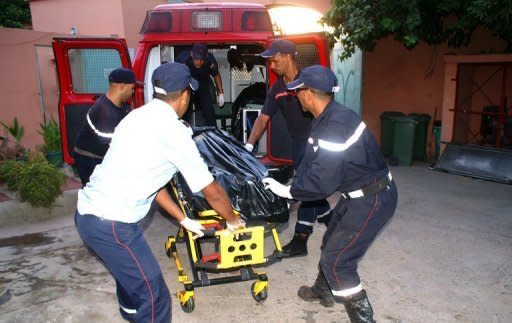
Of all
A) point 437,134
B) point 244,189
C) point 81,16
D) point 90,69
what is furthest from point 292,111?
point 81,16

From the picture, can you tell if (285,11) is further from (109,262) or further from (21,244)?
(109,262)

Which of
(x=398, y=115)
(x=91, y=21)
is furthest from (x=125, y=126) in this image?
(x=91, y=21)

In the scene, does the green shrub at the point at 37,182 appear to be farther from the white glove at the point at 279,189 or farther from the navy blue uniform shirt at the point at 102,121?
the white glove at the point at 279,189

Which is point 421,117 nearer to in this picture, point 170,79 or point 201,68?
point 201,68

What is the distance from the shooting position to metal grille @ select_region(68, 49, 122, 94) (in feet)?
32.0

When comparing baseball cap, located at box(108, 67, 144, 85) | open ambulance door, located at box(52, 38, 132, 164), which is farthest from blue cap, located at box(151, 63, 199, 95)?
open ambulance door, located at box(52, 38, 132, 164)

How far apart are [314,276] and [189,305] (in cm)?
121

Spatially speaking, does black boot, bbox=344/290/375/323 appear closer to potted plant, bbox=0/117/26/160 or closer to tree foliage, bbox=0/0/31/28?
potted plant, bbox=0/117/26/160

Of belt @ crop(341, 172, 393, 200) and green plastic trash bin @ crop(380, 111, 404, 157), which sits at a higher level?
belt @ crop(341, 172, 393, 200)

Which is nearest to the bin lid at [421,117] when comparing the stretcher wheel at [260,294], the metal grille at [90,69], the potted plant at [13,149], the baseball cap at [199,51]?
the baseball cap at [199,51]

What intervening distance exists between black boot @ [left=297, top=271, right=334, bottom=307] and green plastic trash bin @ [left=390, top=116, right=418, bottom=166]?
5536mm

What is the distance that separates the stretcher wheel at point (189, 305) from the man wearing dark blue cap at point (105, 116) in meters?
1.53

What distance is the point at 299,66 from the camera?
16.7ft

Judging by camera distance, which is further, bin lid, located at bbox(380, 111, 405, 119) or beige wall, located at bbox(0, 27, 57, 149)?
bin lid, located at bbox(380, 111, 405, 119)
